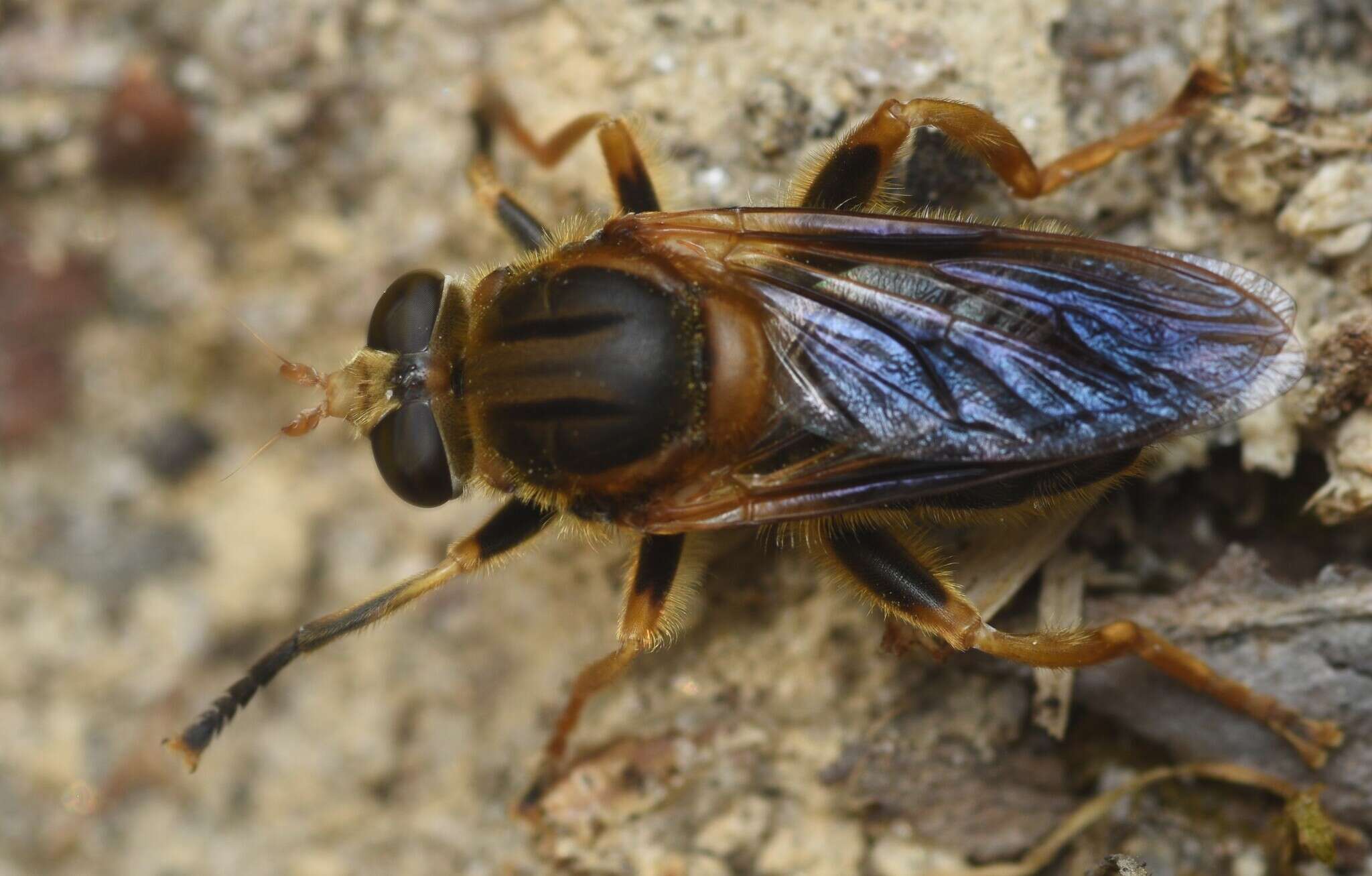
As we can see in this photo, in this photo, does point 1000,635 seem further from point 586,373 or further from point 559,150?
point 559,150

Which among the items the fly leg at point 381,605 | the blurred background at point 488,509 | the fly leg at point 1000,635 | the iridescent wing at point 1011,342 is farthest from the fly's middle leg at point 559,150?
the fly leg at point 1000,635

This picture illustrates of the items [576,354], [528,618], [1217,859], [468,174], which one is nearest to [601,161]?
[468,174]

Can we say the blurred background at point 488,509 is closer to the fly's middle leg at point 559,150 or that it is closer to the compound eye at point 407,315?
the fly's middle leg at point 559,150

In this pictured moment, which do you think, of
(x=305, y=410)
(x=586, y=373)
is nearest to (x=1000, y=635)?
(x=586, y=373)

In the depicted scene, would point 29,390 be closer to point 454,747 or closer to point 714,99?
point 454,747

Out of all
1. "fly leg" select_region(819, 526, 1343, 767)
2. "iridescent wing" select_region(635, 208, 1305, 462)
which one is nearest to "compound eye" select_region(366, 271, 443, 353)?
"iridescent wing" select_region(635, 208, 1305, 462)

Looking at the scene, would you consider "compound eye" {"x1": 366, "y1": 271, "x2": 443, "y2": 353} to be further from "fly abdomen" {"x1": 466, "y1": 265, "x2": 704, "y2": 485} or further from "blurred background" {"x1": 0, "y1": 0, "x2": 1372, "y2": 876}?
"blurred background" {"x1": 0, "y1": 0, "x2": 1372, "y2": 876}
